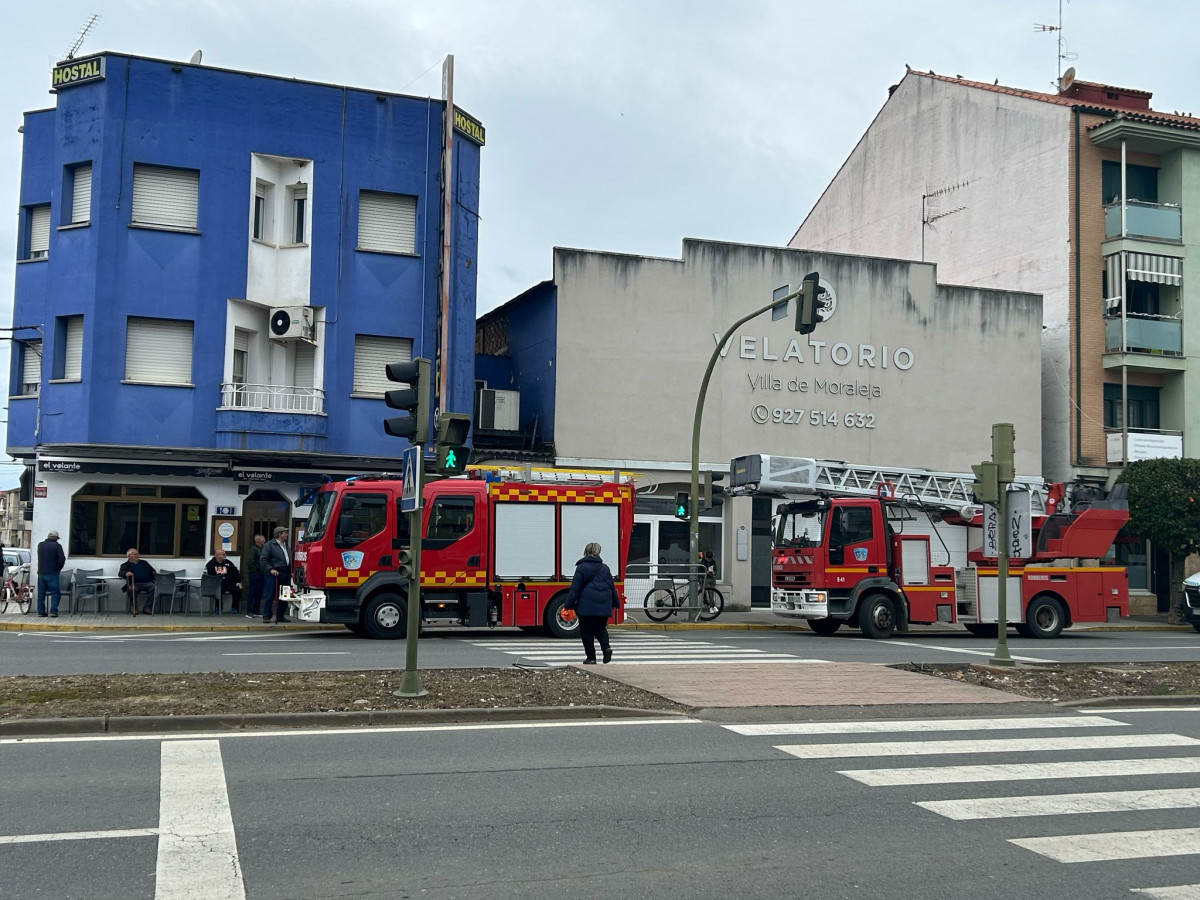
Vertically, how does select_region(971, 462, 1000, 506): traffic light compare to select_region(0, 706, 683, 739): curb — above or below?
above

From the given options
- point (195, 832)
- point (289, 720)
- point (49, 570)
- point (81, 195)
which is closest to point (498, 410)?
point (81, 195)

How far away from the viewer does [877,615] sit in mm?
22078

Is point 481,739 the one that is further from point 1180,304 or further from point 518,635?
point 1180,304

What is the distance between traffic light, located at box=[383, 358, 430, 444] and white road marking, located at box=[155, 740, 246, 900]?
11.5 feet

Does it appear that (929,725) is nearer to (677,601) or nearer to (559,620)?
(559,620)

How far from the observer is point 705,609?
25656 millimetres

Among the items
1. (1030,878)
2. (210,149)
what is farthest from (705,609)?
(1030,878)

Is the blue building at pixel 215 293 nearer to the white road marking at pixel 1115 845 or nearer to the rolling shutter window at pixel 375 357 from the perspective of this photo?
the rolling shutter window at pixel 375 357

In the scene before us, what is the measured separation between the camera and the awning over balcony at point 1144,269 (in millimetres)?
32688

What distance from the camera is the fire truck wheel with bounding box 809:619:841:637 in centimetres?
2323

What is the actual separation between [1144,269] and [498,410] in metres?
18.4

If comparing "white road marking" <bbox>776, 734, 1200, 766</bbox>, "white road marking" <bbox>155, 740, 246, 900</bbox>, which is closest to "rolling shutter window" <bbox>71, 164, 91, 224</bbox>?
"white road marking" <bbox>155, 740, 246, 900</bbox>

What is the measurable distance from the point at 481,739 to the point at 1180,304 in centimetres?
3024

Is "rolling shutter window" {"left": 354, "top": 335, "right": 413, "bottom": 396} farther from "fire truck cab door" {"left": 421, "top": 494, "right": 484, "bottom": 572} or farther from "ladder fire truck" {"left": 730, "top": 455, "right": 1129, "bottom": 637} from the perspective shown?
"ladder fire truck" {"left": 730, "top": 455, "right": 1129, "bottom": 637}
